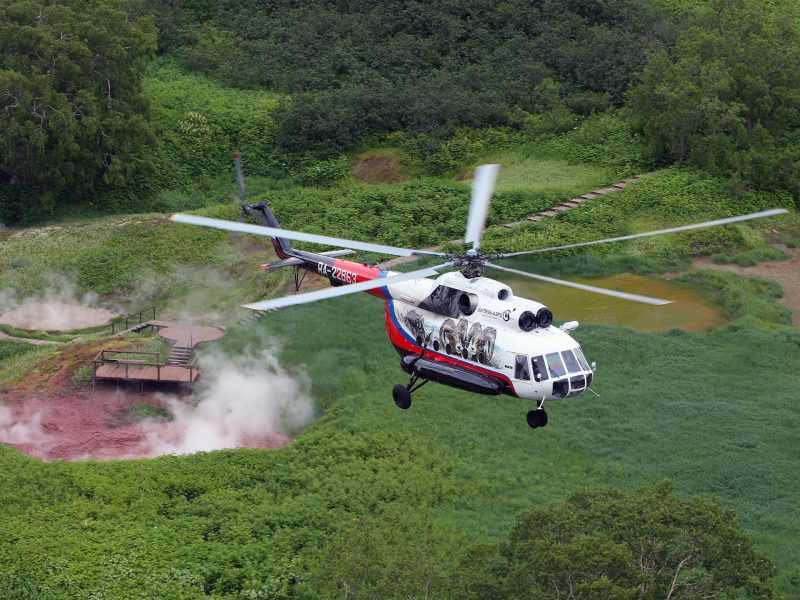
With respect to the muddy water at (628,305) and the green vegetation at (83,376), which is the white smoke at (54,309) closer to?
the green vegetation at (83,376)

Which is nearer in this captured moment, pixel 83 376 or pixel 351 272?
pixel 351 272

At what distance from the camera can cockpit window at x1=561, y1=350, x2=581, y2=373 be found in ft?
90.6

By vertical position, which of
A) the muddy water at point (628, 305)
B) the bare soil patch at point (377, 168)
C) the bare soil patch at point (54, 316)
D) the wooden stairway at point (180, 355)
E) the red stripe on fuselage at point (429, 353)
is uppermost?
the red stripe on fuselage at point (429, 353)

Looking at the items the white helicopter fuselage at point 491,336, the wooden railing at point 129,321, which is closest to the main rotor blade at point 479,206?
the white helicopter fuselage at point 491,336

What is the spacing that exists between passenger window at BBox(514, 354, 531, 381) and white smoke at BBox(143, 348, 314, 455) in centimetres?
1175

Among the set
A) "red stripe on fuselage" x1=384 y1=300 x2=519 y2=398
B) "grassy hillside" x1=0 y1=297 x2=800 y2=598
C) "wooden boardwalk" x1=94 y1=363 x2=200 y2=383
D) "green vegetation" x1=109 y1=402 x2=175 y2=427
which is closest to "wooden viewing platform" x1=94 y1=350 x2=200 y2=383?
"wooden boardwalk" x1=94 y1=363 x2=200 y2=383

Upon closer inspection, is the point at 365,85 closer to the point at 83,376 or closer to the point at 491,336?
the point at 83,376

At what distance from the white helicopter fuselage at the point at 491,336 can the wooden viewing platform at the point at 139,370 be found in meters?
A: 10.7

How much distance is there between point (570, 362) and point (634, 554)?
164 inches

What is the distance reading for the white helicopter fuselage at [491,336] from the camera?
27.6 meters

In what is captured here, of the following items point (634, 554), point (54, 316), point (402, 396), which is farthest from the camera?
point (54, 316)

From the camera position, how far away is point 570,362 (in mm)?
27703

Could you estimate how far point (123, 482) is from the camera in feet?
113

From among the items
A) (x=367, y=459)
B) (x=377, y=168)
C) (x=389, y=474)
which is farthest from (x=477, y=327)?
(x=377, y=168)
